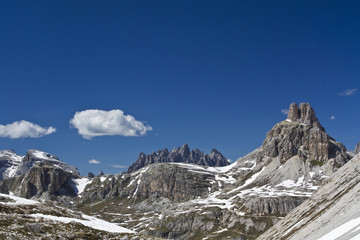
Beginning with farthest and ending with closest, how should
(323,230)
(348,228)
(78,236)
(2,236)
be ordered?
(78,236) → (323,230) → (2,236) → (348,228)

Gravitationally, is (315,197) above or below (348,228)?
above

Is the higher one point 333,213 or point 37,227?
point 333,213

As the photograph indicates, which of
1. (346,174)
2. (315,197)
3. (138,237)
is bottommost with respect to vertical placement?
(138,237)

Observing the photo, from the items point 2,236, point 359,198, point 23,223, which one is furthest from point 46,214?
point 359,198

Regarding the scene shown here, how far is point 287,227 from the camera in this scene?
77.4 m

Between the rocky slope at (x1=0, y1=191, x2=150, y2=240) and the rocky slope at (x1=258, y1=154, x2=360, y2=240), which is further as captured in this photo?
the rocky slope at (x1=0, y1=191, x2=150, y2=240)

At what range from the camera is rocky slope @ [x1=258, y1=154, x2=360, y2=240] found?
47469 mm

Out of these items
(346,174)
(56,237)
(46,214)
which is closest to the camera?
(56,237)

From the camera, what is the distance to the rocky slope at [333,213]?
47.5m

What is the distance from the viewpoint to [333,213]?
57656 mm

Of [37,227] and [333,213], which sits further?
[37,227]

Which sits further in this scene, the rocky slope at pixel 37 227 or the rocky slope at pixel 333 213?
the rocky slope at pixel 37 227

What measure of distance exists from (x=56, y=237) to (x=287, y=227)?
53.6 metres

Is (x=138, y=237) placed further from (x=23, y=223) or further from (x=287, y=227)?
(x=287, y=227)
